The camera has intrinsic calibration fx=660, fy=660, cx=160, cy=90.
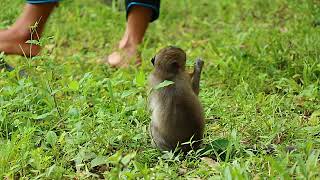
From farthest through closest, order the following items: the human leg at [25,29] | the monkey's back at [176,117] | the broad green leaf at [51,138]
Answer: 1. the human leg at [25,29]
2. the broad green leaf at [51,138]
3. the monkey's back at [176,117]

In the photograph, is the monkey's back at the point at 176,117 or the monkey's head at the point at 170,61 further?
the monkey's head at the point at 170,61

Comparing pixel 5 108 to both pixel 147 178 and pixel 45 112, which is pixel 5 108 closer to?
pixel 45 112

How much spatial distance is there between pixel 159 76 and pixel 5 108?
1020mm

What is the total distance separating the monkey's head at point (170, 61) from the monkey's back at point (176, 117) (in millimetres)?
85

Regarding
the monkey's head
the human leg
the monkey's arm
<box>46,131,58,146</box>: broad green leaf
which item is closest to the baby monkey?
the monkey's head

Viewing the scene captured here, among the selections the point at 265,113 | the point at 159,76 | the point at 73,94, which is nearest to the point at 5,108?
the point at 73,94

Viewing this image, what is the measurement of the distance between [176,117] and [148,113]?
57cm

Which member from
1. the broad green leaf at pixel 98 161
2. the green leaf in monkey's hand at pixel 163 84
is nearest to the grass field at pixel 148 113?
the broad green leaf at pixel 98 161

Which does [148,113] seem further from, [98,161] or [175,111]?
[98,161]

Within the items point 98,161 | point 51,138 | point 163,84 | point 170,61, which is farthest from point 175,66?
point 51,138

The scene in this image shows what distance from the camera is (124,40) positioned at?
6023 millimetres

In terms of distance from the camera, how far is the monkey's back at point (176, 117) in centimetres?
344

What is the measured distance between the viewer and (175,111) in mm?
3428

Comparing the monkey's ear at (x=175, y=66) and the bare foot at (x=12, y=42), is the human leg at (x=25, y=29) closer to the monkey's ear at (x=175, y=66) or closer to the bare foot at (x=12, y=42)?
the bare foot at (x=12, y=42)
